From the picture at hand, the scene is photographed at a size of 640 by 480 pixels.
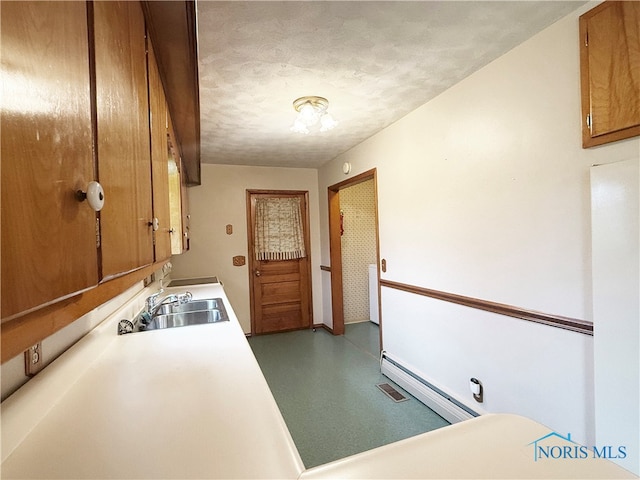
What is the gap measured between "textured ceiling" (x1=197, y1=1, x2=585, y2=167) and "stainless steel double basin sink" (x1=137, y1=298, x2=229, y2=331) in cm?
148

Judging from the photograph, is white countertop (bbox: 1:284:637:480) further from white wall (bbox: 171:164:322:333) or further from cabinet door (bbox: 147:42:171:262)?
white wall (bbox: 171:164:322:333)

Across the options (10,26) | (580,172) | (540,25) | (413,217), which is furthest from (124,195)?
(413,217)

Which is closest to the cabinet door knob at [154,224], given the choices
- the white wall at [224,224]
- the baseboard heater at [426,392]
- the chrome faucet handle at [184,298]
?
the chrome faucet handle at [184,298]

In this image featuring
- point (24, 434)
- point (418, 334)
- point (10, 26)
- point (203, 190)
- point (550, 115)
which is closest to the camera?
point (10, 26)

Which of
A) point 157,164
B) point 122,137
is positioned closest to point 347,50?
point 157,164

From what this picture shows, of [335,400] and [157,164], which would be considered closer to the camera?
[157,164]

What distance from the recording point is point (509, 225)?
175 cm

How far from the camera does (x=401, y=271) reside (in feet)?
9.07

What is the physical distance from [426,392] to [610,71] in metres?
2.26

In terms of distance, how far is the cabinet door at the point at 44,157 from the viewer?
0.34 meters

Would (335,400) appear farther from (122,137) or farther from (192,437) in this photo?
(122,137)

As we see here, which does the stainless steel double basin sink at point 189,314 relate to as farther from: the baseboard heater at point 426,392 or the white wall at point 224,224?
the white wall at point 224,224

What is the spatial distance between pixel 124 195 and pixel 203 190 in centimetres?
357

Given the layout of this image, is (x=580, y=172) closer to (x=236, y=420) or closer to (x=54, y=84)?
(x=236, y=420)
